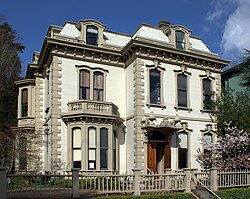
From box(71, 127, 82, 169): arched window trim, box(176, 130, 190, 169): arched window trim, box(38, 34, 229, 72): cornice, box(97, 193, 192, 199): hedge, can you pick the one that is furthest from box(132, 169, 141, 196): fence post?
box(38, 34, 229, 72): cornice

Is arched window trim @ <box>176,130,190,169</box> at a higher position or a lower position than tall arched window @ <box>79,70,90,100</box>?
lower

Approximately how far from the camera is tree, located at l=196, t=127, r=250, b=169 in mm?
18562

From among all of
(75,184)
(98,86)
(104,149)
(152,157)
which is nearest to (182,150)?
(152,157)

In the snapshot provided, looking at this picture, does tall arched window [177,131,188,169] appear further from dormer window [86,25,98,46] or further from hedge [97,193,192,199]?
dormer window [86,25,98,46]

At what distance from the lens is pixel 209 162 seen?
66.2 ft

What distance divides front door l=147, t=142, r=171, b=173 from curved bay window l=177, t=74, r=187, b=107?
3.05m

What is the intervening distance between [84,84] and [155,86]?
14.6 feet

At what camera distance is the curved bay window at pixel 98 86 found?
812 inches

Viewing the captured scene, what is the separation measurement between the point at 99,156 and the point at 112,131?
66.4 inches

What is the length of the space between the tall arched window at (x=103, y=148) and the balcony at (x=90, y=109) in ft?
3.13

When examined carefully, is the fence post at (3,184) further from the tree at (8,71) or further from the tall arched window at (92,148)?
the tree at (8,71)

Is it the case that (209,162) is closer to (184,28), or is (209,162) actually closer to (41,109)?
(184,28)

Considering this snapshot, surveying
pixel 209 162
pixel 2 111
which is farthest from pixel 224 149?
pixel 2 111

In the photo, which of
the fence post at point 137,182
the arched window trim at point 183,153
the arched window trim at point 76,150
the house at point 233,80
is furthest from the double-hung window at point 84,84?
the house at point 233,80
